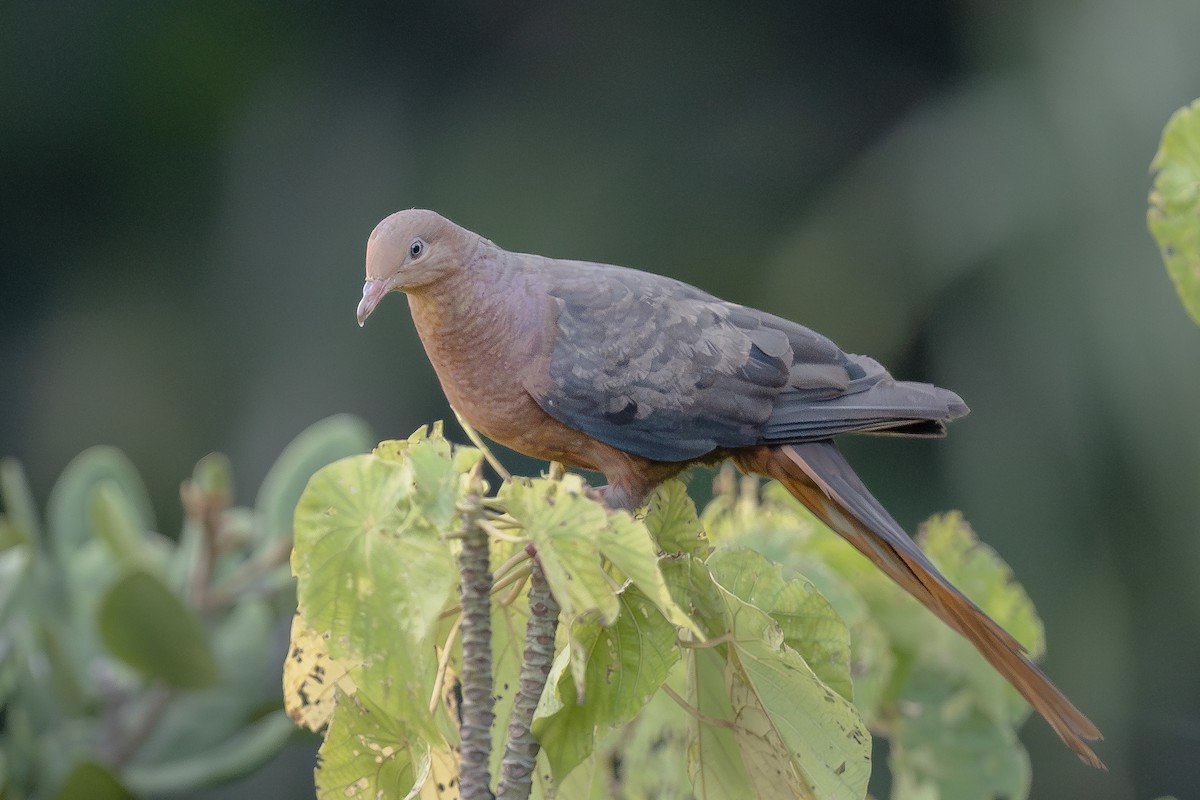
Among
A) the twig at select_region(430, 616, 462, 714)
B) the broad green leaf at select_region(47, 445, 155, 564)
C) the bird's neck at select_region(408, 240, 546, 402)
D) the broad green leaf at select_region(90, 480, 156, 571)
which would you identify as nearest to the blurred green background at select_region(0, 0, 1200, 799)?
the broad green leaf at select_region(47, 445, 155, 564)

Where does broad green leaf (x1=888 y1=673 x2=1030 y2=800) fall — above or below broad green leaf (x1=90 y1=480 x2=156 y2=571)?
below

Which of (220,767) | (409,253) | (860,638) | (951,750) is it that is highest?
(409,253)

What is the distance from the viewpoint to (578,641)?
78 centimetres

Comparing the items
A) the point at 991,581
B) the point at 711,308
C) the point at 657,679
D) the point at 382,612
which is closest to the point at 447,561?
the point at 382,612

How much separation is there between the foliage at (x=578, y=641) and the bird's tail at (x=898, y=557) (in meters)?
0.10

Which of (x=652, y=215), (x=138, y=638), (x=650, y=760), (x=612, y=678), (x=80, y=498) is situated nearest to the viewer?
(x=612, y=678)

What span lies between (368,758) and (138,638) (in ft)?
2.53

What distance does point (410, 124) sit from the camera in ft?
11.7

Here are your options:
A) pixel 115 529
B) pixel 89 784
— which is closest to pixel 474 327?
pixel 115 529

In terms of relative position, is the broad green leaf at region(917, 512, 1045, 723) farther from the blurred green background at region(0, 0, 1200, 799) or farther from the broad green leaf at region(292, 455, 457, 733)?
the blurred green background at region(0, 0, 1200, 799)

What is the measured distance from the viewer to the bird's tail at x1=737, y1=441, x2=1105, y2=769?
0.99 metres

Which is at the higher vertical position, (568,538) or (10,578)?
(568,538)

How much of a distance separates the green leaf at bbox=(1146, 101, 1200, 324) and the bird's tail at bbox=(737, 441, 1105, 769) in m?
0.32

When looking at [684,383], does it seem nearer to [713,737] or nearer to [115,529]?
[713,737]
